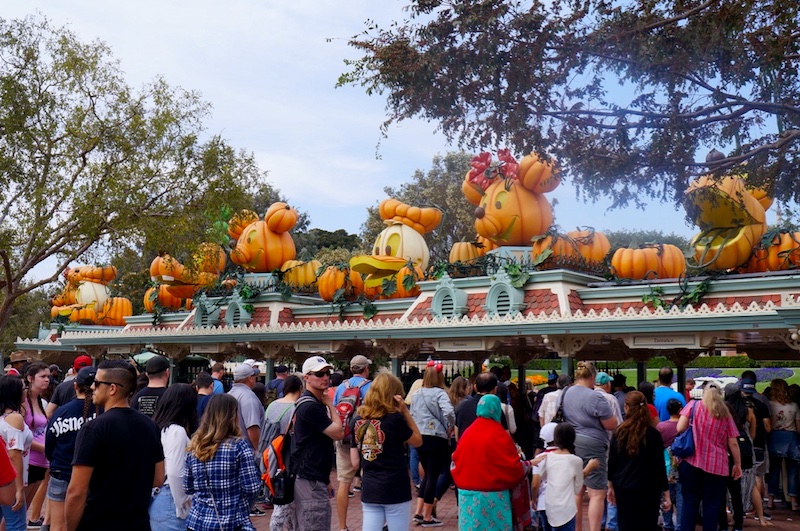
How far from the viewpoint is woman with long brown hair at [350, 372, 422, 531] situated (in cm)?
633

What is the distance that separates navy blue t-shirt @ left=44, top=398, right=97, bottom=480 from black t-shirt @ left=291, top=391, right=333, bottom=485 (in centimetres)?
151

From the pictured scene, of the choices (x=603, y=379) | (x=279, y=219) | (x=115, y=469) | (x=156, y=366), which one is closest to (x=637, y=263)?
(x=603, y=379)

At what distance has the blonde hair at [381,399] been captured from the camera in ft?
20.9

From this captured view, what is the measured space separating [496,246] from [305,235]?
33238 mm

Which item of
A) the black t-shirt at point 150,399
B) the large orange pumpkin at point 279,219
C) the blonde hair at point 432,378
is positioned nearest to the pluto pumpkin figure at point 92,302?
the large orange pumpkin at point 279,219

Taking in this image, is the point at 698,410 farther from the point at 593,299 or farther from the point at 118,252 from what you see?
the point at 118,252

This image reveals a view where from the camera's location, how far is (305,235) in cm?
5106

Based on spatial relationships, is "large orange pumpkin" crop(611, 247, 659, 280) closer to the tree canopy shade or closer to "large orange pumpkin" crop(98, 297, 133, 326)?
the tree canopy shade

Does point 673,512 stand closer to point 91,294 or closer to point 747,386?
point 747,386

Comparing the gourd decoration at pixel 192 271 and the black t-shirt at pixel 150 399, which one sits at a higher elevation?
the gourd decoration at pixel 192 271

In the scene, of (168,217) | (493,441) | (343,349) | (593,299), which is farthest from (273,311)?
(493,441)

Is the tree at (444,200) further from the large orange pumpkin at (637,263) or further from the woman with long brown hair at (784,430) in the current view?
the woman with long brown hair at (784,430)

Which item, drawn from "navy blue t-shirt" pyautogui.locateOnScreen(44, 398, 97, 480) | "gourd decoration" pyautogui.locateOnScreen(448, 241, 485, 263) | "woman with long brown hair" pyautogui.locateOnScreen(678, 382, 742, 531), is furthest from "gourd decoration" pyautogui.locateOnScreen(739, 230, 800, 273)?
"navy blue t-shirt" pyautogui.locateOnScreen(44, 398, 97, 480)

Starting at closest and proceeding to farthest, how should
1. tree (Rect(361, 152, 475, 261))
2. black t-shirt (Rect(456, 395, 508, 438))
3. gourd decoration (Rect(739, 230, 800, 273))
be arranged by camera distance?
1. black t-shirt (Rect(456, 395, 508, 438))
2. gourd decoration (Rect(739, 230, 800, 273))
3. tree (Rect(361, 152, 475, 261))
